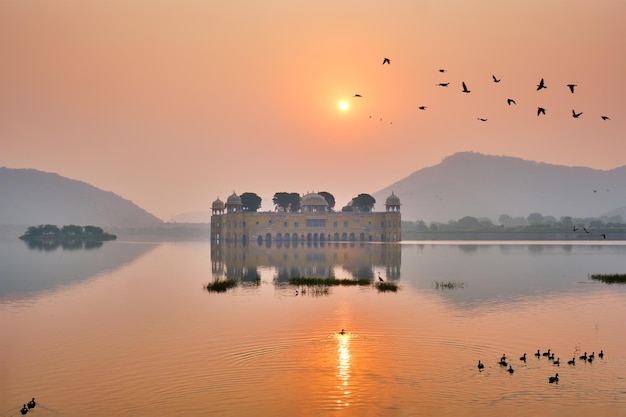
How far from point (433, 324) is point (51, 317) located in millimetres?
21796

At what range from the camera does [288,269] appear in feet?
265

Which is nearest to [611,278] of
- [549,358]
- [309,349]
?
[549,358]

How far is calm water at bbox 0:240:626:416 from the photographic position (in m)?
25.6

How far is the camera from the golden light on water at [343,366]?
2631 centimetres

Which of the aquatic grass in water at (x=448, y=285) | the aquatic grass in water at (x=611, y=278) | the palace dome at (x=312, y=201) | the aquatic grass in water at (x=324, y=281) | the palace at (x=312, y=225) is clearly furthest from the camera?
the palace dome at (x=312, y=201)

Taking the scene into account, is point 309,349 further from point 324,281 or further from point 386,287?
point 324,281

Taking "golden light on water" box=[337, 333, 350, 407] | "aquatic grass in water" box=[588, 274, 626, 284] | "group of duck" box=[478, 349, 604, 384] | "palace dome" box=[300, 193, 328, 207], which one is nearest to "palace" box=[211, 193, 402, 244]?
"palace dome" box=[300, 193, 328, 207]

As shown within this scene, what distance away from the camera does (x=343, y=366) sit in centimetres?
3047

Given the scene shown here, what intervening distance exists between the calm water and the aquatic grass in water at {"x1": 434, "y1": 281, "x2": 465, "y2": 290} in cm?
103

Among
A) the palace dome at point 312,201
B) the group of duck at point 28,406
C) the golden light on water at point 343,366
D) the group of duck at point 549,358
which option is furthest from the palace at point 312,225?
the group of duck at point 28,406

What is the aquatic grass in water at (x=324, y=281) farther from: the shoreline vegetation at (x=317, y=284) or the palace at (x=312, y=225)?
the palace at (x=312, y=225)

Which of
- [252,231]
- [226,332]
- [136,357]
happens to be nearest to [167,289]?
[226,332]

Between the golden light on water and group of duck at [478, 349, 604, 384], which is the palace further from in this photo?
group of duck at [478, 349, 604, 384]

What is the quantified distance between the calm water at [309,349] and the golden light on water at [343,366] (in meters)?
0.08
